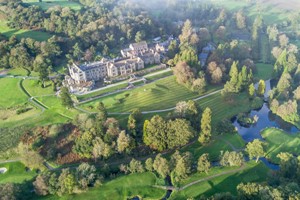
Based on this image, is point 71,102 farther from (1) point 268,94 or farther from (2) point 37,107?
(1) point 268,94

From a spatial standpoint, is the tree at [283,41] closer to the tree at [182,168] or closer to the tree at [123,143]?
the tree at [182,168]

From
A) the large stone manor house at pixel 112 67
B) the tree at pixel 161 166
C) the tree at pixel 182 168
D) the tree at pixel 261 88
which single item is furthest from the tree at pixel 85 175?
the tree at pixel 261 88

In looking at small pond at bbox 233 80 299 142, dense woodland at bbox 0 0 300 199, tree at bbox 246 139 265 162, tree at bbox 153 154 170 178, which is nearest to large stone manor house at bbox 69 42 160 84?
dense woodland at bbox 0 0 300 199

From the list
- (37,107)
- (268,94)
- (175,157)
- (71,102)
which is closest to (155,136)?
(175,157)

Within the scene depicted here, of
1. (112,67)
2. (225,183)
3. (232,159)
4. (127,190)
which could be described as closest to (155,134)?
(127,190)

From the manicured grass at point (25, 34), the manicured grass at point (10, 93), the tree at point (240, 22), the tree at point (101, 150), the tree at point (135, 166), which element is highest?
the manicured grass at point (25, 34)

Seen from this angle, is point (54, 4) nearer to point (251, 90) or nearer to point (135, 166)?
point (251, 90)
